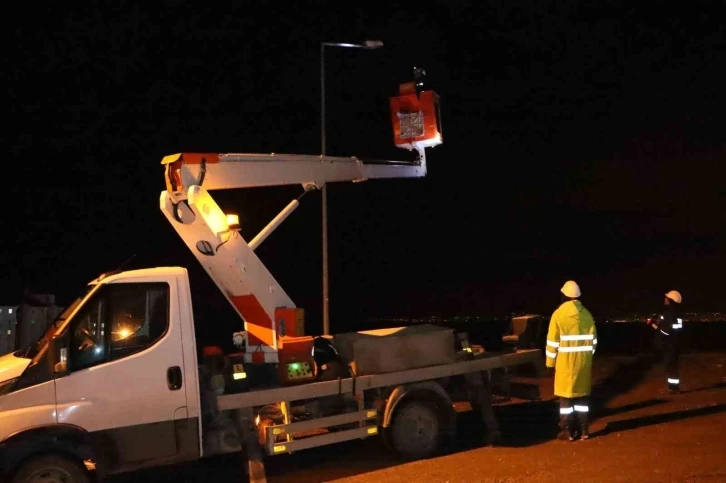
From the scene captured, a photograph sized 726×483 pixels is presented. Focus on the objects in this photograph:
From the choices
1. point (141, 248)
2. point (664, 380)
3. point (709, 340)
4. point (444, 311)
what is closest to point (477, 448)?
Result: point (664, 380)

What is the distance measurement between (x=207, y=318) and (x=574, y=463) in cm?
2609

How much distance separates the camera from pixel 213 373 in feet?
24.7

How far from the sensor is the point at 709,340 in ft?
71.2

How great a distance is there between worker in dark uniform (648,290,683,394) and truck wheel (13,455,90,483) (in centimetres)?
881

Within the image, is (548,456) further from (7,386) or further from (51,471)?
(7,386)

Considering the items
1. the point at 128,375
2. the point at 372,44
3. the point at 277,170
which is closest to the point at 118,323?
the point at 128,375

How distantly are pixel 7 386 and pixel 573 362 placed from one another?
20.3 feet

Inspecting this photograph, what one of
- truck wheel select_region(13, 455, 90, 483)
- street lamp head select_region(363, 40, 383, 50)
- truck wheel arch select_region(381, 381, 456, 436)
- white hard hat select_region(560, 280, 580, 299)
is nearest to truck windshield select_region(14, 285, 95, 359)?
truck wheel select_region(13, 455, 90, 483)

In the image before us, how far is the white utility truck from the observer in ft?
21.4

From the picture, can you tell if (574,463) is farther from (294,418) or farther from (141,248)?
(141,248)

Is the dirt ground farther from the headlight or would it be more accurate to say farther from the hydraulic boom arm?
the headlight

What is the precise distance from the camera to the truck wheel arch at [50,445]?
A: 635 centimetres

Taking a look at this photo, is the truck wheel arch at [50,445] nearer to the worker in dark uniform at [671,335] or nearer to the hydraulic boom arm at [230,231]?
the hydraulic boom arm at [230,231]

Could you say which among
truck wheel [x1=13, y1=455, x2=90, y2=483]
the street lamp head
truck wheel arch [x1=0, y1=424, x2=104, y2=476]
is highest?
the street lamp head
